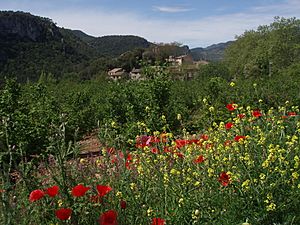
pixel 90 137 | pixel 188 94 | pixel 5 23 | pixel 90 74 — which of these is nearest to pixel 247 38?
pixel 90 74

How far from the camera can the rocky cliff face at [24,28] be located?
8582cm

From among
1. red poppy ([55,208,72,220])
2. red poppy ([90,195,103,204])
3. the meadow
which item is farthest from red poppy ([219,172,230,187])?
red poppy ([55,208,72,220])

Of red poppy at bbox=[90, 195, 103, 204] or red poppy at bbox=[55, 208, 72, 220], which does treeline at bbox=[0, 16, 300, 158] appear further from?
red poppy at bbox=[55, 208, 72, 220]

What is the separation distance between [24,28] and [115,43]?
1259 inches

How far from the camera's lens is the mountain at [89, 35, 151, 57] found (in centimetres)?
10956

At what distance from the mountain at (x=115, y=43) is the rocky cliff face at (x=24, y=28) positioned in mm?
→ 16860

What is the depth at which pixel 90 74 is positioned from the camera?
2470 inches

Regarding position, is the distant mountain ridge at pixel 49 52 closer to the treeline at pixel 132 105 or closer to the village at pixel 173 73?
the village at pixel 173 73

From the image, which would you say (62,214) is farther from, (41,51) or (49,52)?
(49,52)

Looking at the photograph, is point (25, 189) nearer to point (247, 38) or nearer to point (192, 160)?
point (192, 160)

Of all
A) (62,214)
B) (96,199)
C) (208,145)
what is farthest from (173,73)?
(62,214)

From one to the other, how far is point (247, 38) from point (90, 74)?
25361 mm

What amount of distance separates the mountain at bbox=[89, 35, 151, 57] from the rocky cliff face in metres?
16.9

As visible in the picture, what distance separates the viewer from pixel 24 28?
3541 inches
